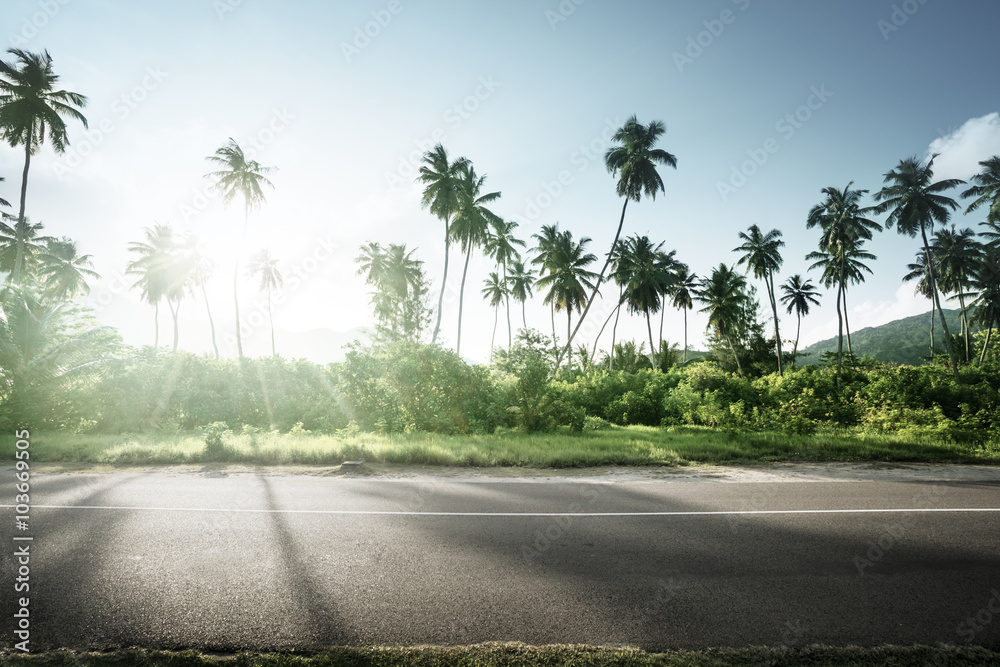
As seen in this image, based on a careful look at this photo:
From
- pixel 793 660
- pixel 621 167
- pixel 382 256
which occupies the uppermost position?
pixel 621 167

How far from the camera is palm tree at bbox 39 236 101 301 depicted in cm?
4931

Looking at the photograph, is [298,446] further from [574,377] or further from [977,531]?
[574,377]

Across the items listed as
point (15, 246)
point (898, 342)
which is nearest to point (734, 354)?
point (15, 246)

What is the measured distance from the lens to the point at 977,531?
5.64 metres

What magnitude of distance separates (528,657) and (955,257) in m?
62.6

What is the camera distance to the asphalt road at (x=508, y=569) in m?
3.60

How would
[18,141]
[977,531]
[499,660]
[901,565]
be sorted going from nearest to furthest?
[499,660] → [901,565] → [977,531] → [18,141]

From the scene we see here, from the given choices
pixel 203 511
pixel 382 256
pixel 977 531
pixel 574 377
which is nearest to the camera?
pixel 977 531

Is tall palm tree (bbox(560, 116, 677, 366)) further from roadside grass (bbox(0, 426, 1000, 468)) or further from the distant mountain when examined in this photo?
the distant mountain

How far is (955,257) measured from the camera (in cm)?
4431

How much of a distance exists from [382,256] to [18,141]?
2452 centimetres

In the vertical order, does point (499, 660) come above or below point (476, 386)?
below

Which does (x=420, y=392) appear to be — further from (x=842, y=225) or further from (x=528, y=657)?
(x=842, y=225)

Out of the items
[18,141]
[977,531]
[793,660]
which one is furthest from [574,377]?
[18,141]
